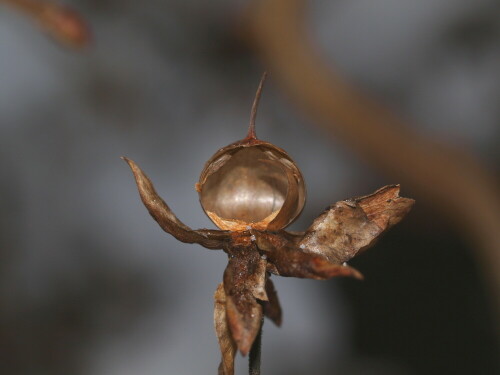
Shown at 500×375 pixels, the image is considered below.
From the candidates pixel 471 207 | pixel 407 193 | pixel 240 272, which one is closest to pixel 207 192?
pixel 240 272

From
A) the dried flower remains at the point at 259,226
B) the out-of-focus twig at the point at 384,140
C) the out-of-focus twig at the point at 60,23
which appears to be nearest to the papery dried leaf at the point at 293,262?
the dried flower remains at the point at 259,226

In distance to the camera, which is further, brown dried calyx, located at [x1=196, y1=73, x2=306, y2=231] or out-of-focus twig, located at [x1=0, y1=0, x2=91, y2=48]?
out-of-focus twig, located at [x1=0, y1=0, x2=91, y2=48]

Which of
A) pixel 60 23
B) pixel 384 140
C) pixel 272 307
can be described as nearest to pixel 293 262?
pixel 272 307

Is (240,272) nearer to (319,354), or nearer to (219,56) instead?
(319,354)

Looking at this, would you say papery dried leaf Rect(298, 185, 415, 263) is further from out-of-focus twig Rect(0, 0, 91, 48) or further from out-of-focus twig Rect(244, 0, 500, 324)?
out-of-focus twig Rect(244, 0, 500, 324)

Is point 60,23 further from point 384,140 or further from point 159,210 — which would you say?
point 384,140

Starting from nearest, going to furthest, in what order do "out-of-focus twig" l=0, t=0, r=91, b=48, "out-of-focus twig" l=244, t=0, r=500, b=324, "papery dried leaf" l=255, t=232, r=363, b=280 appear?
1. "papery dried leaf" l=255, t=232, r=363, b=280
2. "out-of-focus twig" l=0, t=0, r=91, b=48
3. "out-of-focus twig" l=244, t=0, r=500, b=324

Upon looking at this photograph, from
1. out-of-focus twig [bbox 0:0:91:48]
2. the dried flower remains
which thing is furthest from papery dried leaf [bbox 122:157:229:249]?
out-of-focus twig [bbox 0:0:91:48]

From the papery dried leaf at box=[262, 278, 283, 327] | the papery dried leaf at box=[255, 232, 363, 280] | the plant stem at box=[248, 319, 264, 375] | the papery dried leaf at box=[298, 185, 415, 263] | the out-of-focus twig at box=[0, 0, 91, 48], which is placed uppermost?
the out-of-focus twig at box=[0, 0, 91, 48]
